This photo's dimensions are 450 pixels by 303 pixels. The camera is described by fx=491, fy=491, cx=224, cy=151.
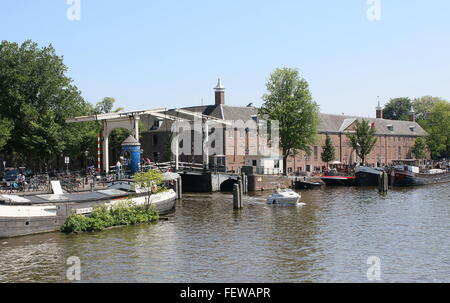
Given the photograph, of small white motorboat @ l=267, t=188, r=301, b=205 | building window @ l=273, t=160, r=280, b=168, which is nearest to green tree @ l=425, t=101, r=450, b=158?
building window @ l=273, t=160, r=280, b=168

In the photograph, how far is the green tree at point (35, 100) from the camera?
5541cm

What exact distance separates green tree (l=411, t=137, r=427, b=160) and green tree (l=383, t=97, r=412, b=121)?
38.6m

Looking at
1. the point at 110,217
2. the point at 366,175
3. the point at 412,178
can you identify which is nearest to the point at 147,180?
the point at 110,217

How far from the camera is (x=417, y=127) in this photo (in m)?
120

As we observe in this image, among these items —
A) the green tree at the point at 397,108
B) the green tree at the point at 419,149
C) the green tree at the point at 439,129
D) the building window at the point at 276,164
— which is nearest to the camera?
the building window at the point at 276,164

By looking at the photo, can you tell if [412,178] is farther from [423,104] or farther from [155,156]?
[423,104]

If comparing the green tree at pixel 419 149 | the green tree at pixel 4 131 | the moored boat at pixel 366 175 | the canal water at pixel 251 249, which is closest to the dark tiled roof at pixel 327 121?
the green tree at pixel 419 149

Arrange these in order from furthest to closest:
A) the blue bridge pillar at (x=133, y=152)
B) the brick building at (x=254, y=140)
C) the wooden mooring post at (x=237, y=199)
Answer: the brick building at (x=254, y=140) → the blue bridge pillar at (x=133, y=152) → the wooden mooring post at (x=237, y=199)

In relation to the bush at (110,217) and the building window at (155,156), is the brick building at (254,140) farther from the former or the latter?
the bush at (110,217)

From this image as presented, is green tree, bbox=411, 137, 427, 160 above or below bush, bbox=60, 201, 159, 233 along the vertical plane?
above

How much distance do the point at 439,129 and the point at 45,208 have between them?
4128 inches

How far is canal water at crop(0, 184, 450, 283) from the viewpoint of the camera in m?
21.1

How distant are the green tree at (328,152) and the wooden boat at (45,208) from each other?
57175 mm

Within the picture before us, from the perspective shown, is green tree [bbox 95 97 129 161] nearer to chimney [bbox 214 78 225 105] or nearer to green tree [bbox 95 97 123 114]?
green tree [bbox 95 97 123 114]
